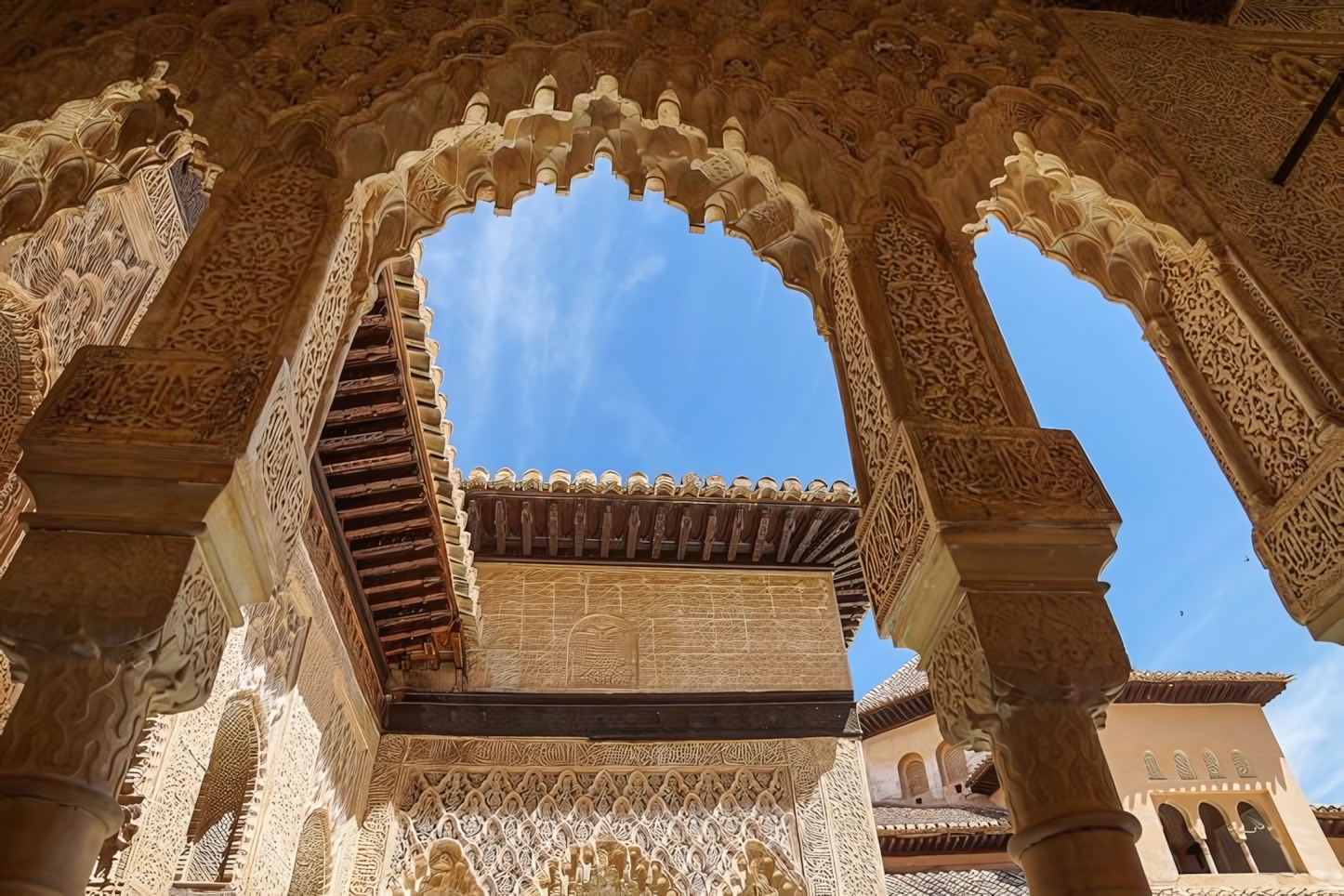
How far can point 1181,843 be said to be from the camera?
41.3ft

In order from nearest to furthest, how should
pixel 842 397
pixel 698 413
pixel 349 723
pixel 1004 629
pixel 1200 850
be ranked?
pixel 1004 629 < pixel 842 397 < pixel 349 723 < pixel 1200 850 < pixel 698 413

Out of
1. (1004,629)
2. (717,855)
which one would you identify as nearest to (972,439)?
(1004,629)

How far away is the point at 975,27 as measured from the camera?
439 centimetres

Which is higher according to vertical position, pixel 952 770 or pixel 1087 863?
pixel 952 770

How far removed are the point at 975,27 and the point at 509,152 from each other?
2.17m

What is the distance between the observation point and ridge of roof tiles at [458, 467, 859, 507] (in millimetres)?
8422

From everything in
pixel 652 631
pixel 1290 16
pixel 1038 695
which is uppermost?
pixel 1290 16

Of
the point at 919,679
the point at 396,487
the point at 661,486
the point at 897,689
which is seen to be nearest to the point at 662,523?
the point at 661,486

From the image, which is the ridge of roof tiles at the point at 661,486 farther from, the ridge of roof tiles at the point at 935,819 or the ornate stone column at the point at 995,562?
the ornate stone column at the point at 995,562

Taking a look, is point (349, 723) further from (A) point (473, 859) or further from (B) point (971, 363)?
(B) point (971, 363)

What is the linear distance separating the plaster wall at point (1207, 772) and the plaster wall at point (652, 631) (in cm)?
621

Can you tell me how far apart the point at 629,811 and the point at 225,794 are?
3.35 metres

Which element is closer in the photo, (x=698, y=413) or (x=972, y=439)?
(x=972, y=439)

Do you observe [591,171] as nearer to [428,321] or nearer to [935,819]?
[428,321]
